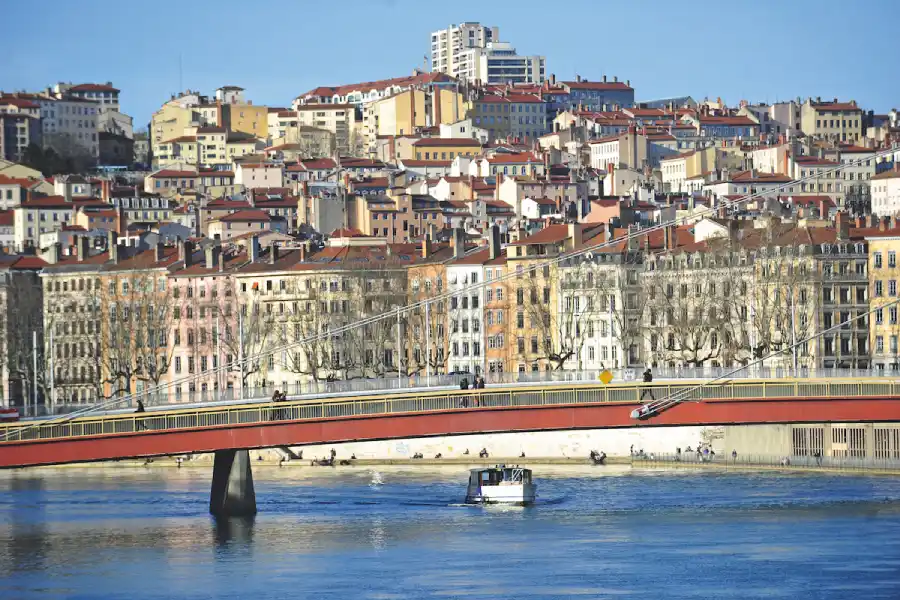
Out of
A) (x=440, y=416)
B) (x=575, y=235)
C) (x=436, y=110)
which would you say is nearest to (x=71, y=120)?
(x=436, y=110)

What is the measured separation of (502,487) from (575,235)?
32134 mm

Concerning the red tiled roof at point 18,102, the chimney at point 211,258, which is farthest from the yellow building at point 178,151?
the chimney at point 211,258

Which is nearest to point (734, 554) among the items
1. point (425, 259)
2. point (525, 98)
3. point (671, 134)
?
point (425, 259)

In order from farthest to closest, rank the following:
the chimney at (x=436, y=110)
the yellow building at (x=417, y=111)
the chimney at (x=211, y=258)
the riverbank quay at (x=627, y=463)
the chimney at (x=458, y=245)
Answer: the chimney at (x=436, y=110), the yellow building at (x=417, y=111), the chimney at (x=211, y=258), the chimney at (x=458, y=245), the riverbank quay at (x=627, y=463)

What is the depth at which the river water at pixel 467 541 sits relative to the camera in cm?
4566

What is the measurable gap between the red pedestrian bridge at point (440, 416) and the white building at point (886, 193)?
6673 cm

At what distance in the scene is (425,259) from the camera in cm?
9688

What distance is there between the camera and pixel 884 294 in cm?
8538

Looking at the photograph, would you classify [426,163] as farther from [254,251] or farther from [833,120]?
[254,251]

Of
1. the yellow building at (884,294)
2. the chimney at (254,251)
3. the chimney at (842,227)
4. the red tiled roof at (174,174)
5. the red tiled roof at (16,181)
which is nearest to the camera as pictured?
the yellow building at (884,294)

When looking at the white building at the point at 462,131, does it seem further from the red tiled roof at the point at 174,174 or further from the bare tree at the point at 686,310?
the bare tree at the point at 686,310

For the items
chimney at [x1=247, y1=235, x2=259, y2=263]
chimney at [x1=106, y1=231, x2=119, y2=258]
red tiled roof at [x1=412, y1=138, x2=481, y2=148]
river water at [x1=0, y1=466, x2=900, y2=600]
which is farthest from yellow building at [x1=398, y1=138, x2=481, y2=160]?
river water at [x1=0, y1=466, x2=900, y2=600]

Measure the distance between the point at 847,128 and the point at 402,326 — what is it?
9492cm

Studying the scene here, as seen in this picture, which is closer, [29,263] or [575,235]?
[575,235]
